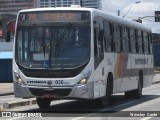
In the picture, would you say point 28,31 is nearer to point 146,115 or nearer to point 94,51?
point 94,51

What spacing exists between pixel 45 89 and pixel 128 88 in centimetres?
615

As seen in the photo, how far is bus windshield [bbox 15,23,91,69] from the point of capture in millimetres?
16875

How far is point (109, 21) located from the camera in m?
19.4

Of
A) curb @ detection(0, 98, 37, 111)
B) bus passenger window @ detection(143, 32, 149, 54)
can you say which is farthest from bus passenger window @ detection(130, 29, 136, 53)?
curb @ detection(0, 98, 37, 111)

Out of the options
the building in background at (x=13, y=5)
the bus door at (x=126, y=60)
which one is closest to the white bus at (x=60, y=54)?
the bus door at (x=126, y=60)

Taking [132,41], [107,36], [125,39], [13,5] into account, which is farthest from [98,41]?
[13,5]

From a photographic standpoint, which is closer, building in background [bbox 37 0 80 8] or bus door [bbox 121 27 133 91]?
bus door [bbox 121 27 133 91]

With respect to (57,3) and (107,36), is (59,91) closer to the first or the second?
(107,36)

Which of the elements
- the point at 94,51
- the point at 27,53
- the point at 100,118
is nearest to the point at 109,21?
the point at 94,51

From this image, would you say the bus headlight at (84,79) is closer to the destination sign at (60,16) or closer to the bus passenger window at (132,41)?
the destination sign at (60,16)

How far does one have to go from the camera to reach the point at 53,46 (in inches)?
673

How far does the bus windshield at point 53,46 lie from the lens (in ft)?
55.4

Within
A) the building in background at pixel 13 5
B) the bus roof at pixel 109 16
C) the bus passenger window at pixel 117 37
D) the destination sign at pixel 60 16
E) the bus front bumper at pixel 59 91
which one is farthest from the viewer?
the building in background at pixel 13 5

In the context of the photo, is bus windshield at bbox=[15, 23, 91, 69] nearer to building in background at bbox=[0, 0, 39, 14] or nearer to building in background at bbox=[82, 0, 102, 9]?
building in background at bbox=[82, 0, 102, 9]
